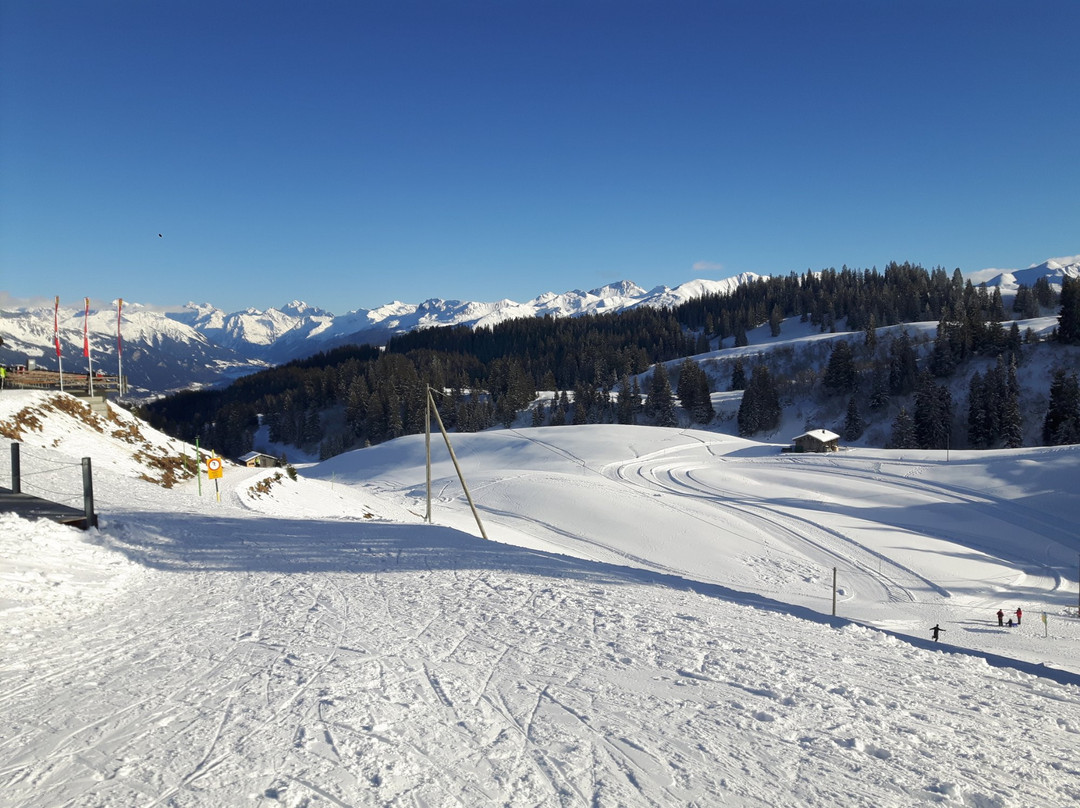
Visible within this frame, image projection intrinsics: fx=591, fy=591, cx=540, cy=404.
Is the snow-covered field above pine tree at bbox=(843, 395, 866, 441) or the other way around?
above

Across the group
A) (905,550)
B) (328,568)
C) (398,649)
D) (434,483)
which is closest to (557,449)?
(434,483)

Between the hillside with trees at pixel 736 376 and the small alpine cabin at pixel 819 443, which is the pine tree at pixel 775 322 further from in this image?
the small alpine cabin at pixel 819 443

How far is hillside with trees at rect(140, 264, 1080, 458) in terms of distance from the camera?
72.3 metres

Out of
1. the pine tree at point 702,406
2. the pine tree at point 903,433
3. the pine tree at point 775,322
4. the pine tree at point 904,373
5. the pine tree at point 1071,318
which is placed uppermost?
the pine tree at point 775,322

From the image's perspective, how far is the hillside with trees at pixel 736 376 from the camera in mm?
72312

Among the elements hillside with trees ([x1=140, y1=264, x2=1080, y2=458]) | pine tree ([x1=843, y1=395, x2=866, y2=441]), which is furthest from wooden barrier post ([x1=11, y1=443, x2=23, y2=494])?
pine tree ([x1=843, y1=395, x2=866, y2=441])

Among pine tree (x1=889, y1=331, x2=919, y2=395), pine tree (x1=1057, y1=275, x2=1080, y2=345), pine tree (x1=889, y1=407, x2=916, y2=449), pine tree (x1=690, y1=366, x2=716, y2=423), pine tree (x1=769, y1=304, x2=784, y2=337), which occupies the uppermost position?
pine tree (x1=769, y1=304, x2=784, y2=337)

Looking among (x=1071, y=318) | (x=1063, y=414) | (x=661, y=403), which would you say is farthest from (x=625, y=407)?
(x=1071, y=318)

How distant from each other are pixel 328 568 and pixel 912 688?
33.1 ft

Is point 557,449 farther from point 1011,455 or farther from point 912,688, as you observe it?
point 912,688

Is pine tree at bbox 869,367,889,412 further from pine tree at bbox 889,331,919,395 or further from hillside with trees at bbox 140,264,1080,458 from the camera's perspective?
pine tree at bbox 889,331,919,395

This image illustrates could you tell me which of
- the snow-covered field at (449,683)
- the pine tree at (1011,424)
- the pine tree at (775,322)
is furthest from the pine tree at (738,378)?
the snow-covered field at (449,683)

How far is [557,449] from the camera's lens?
5744 cm

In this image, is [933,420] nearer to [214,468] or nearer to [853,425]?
[853,425]
